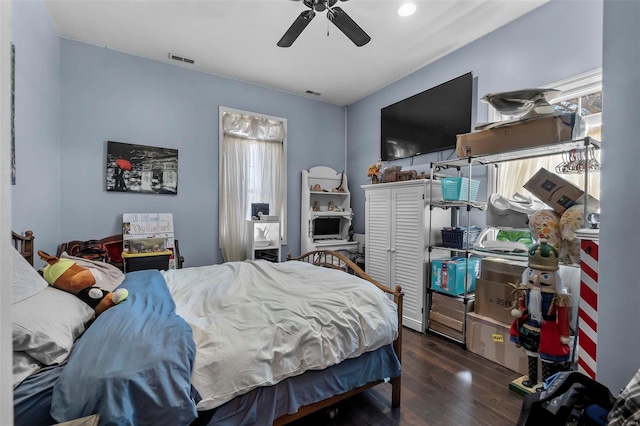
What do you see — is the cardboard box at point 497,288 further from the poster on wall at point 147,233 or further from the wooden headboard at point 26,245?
the wooden headboard at point 26,245

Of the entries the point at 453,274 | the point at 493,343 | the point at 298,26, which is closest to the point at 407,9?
the point at 298,26

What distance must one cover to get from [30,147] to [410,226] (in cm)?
340

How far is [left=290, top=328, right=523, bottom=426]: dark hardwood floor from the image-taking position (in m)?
1.79

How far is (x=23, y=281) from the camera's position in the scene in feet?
4.32

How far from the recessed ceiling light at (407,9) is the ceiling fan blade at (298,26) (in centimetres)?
90

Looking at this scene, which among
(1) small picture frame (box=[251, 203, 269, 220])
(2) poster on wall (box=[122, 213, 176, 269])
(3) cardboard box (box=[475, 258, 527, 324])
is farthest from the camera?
(1) small picture frame (box=[251, 203, 269, 220])

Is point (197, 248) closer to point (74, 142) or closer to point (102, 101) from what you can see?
point (74, 142)

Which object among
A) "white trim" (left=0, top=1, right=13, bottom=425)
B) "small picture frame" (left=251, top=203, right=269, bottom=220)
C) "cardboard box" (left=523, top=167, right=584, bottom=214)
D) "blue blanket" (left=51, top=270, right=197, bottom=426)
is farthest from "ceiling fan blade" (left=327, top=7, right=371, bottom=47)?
"small picture frame" (left=251, top=203, right=269, bottom=220)

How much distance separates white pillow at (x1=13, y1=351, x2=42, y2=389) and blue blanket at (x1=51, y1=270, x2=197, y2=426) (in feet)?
0.35

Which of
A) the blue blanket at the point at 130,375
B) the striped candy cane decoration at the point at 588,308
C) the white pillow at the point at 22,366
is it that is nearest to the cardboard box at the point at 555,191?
the striped candy cane decoration at the point at 588,308

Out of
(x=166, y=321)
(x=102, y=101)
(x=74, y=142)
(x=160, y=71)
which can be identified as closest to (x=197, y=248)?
(x=74, y=142)

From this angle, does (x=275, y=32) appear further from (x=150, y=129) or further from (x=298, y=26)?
(x=150, y=129)

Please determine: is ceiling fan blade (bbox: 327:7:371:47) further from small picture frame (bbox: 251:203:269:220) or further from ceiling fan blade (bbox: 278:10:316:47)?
small picture frame (bbox: 251:203:269:220)

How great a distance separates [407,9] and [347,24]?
0.71 m
